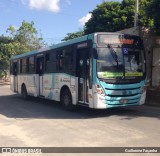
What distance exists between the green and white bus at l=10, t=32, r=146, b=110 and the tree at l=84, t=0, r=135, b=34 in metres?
11.4

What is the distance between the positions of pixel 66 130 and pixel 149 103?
7468 millimetres

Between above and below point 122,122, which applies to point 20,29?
above

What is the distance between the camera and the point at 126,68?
494 inches

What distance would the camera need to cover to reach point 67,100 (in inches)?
566

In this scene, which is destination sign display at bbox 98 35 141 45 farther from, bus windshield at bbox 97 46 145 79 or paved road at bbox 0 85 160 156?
paved road at bbox 0 85 160 156

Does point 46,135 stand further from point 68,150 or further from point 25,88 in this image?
point 25,88

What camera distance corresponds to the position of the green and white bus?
475 inches

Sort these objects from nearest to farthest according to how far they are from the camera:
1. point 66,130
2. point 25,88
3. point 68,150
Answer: point 68,150 → point 66,130 → point 25,88

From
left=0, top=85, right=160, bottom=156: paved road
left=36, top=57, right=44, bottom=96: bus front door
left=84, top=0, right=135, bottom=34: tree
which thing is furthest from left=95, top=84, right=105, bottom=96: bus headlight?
left=84, top=0, right=135, bottom=34: tree

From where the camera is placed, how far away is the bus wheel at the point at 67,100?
14.1m

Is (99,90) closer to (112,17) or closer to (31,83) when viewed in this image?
(31,83)

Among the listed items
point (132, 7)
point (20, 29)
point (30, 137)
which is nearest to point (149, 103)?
point (30, 137)

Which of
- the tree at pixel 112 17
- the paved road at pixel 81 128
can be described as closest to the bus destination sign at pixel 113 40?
the paved road at pixel 81 128

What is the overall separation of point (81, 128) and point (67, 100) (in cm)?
412
